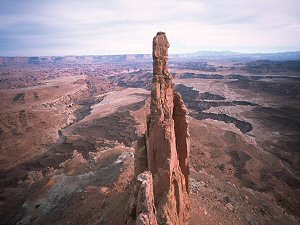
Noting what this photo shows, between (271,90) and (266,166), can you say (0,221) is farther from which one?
(271,90)

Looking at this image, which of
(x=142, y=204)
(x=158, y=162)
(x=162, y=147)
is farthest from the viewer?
(x=158, y=162)

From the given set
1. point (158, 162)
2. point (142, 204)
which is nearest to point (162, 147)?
point (158, 162)

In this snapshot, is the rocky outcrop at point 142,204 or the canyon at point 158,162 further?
the canyon at point 158,162

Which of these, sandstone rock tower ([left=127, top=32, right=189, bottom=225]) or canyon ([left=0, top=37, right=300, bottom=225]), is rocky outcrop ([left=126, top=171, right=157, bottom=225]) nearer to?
canyon ([left=0, top=37, right=300, bottom=225])

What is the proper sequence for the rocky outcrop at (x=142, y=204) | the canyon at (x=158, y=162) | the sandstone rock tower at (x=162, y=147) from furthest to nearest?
the canyon at (x=158, y=162), the sandstone rock tower at (x=162, y=147), the rocky outcrop at (x=142, y=204)

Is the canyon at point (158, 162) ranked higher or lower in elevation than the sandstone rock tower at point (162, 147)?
lower

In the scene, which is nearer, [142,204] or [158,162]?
[142,204]

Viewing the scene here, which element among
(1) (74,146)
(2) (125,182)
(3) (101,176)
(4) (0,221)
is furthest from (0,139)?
(2) (125,182)

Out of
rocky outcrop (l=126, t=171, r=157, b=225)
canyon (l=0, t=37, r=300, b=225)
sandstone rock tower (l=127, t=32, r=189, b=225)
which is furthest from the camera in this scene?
canyon (l=0, t=37, r=300, b=225)

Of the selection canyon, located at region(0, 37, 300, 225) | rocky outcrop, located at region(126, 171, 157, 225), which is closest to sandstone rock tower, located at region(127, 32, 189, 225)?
canyon, located at region(0, 37, 300, 225)

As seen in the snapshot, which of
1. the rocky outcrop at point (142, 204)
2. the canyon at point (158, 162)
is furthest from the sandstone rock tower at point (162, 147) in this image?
the rocky outcrop at point (142, 204)

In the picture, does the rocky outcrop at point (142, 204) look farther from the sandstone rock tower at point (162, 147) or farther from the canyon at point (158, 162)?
the sandstone rock tower at point (162, 147)

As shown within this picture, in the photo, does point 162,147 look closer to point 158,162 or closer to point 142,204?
point 158,162
